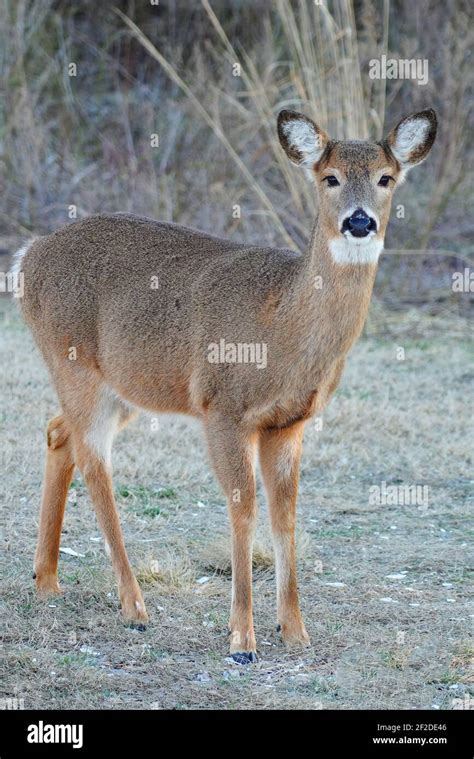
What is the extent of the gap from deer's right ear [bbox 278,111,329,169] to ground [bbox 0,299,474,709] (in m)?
2.05

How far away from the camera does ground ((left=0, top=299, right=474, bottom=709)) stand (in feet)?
16.2

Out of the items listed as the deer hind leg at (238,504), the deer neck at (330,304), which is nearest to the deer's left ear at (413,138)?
the deer neck at (330,304)

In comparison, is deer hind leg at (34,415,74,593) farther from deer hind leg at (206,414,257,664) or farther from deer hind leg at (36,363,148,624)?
deer hind leg at (206,414,257,664)

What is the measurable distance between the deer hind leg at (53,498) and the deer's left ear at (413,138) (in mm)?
1960

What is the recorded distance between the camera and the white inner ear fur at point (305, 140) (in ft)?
17.5

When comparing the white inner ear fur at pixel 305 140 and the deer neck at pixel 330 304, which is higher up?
the white inner ear fur at pixel 305 140

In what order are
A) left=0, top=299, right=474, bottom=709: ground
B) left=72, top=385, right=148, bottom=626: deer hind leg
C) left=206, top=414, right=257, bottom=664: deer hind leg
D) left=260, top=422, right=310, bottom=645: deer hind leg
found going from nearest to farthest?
left=0, top=299, right=474, bottom=709: ground, left=206, top=414, right=257, bottom=664: deer hind leg, left=260, top=422, right=310, bottom=645: deer hind leg, left=72, top=385, right=148, bottom=626: deer hind leg

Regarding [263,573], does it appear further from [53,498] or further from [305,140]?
[305,140]

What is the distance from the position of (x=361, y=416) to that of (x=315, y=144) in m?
3.78

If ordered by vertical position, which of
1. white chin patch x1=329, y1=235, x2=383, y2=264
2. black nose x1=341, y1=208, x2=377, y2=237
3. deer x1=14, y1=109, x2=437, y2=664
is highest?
black nose x1=341, y1=208, x2=377, y2=237

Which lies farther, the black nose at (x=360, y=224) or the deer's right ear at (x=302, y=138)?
the deer's right ear at (x=302, y=138)

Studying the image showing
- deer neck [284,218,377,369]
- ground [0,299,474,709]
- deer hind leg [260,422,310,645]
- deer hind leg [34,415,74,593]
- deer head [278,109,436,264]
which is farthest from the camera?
deer hind leg [34,415,74,593]

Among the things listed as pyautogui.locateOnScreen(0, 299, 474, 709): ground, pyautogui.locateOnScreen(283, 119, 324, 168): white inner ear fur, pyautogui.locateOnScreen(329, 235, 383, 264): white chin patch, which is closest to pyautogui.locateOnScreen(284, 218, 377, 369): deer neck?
pyautogui.locateOnScreen(329, 235, 383, 264): white chin patch

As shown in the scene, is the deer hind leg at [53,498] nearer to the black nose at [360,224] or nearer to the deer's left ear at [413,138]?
the black nose at [360,224]
